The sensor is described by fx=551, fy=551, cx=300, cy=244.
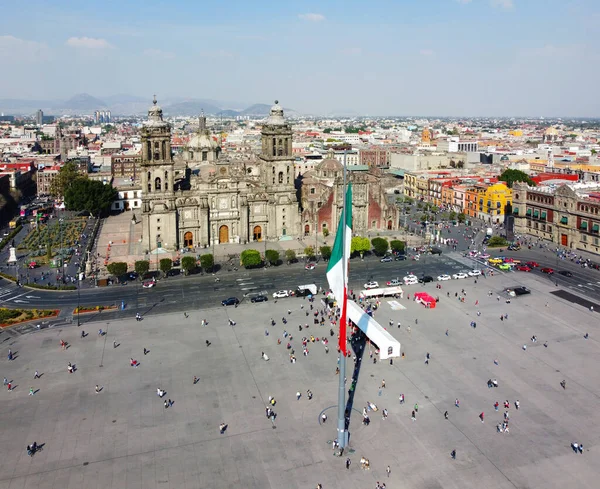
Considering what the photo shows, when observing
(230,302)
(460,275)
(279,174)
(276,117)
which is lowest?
(230,302)

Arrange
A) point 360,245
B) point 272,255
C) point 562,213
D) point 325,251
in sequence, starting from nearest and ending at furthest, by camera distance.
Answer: point 272,255, point 325,251, point 360,245, point 562,213

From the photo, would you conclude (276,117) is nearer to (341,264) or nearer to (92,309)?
(92,309)

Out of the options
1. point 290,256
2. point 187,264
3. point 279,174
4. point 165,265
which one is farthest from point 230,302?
point 279,174

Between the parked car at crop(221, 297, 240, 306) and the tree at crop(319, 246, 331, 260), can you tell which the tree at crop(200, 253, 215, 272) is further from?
the tree at crop(319, 246, 331, 260)

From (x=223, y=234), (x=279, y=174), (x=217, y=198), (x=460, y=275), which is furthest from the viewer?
(x=279, y=174)

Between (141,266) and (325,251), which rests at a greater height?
(325,251)

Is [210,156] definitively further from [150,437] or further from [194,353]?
[150,437]

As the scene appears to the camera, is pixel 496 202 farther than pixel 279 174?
Yes
